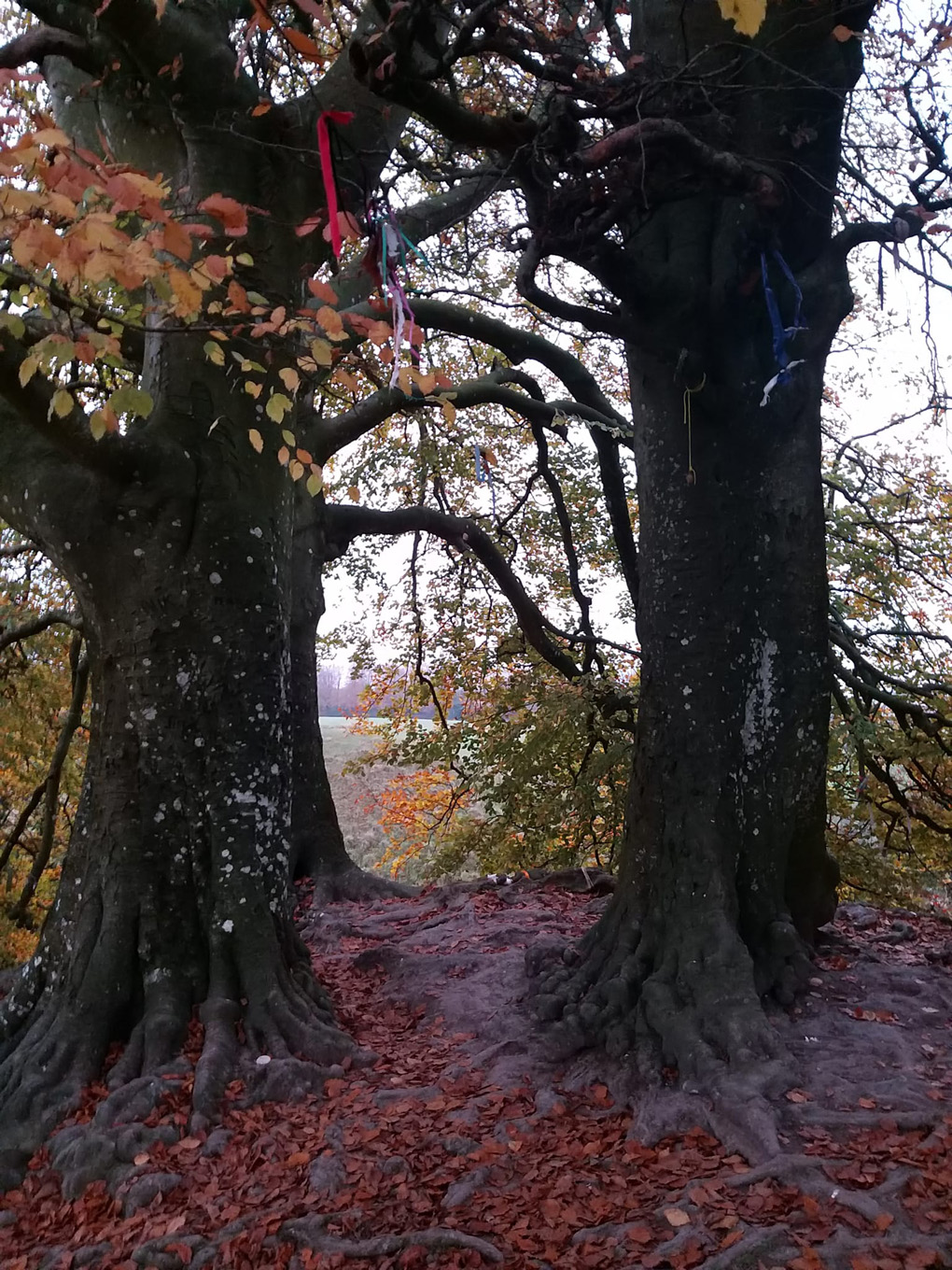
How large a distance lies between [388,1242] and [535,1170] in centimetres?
64

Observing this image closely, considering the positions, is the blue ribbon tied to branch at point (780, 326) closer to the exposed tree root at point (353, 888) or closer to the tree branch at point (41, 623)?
the tree branch at point (41, 623)

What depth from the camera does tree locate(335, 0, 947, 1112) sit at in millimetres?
4000

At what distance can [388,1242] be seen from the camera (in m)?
2.81

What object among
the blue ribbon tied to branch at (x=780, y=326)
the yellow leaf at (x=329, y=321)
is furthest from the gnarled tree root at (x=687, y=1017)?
the yellow leaf at (x=329, y=321)

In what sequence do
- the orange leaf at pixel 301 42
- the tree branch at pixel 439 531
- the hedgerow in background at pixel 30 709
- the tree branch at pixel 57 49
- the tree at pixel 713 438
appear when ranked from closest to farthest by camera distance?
the orange leaf at pixel 301 42
the tree at pixel 713 438
the tree branch at pixel 57 49
the hedgerow in background at pixel 30 709
the tree branch at pixel 439 531

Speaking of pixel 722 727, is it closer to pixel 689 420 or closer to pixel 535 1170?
pixel 689 420

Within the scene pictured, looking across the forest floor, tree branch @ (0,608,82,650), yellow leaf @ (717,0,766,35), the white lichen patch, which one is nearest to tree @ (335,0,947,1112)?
the white lichen patch

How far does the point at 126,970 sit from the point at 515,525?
7.72 meters

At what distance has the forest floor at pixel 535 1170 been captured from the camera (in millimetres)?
2699

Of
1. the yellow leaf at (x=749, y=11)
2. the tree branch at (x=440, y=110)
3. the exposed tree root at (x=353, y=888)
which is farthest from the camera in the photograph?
the exposed tree root at (x=353, y=888)

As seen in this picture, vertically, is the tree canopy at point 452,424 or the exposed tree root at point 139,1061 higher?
the tree canopy at point 452,424

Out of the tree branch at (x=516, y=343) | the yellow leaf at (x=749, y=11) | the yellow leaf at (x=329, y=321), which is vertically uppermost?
the tree branch at (x=516, y=343)

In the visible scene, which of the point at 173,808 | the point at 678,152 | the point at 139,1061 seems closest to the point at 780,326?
the point at 678,152

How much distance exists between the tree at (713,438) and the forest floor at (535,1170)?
423 millimetres
